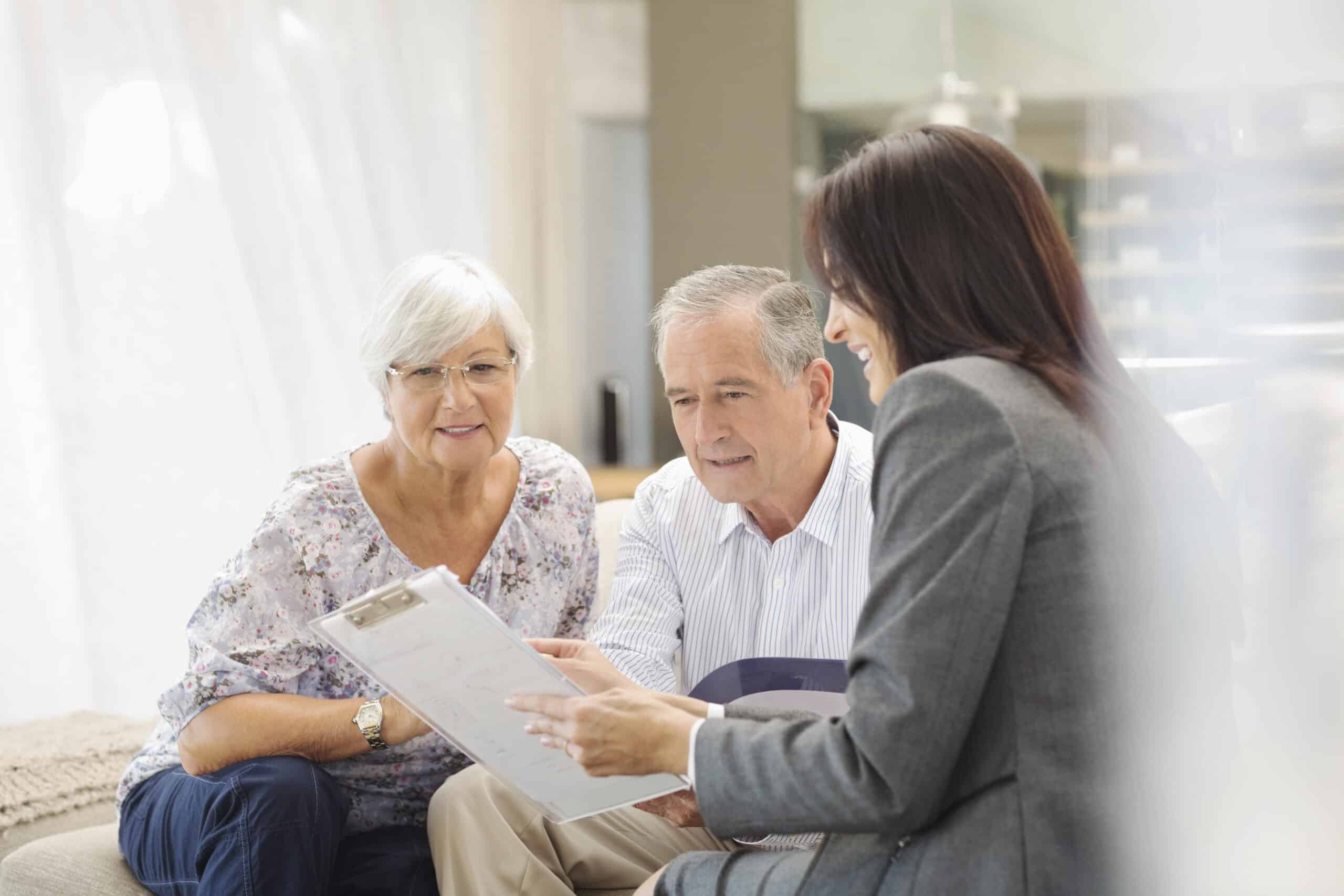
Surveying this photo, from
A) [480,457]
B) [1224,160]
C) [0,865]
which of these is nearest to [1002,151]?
[1224,160]

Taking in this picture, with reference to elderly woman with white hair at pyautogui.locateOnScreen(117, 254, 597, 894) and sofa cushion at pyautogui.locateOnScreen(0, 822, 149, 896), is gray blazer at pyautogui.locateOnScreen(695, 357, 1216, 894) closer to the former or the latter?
elderly woman with white hair at pyautogui.locateOnScreen(117, 254, 597, 894)

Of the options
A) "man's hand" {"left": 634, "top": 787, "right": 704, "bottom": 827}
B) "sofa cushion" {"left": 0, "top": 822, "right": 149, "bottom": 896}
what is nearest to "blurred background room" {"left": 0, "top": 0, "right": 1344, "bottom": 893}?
"man's hand" {"left": 634, "top": 787, "right": 704, "bottom": 827}

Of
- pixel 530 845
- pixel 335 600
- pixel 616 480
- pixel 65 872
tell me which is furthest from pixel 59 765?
pixel 616 480

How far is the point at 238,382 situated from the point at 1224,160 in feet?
9.03

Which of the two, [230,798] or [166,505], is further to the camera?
[166,505]

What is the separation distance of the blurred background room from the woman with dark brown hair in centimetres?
7

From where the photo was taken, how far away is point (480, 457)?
1.76 m

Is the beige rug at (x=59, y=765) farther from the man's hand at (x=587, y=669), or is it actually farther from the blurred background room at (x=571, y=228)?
the man's hand at (x=587, y=669)

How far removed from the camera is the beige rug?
1.84 meters

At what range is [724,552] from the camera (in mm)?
1727

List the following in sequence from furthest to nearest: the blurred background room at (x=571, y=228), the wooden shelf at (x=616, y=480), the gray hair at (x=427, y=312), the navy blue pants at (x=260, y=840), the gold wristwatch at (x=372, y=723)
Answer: the wooden shelf at (x=616, y=480), the gray hair at (x=427, y=312), the gold wristwatch at (x=372, y=723), the navy blue pants at (x=260, y=840), the blurred background room at (x=571, y=228)

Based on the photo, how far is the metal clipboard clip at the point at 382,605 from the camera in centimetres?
105

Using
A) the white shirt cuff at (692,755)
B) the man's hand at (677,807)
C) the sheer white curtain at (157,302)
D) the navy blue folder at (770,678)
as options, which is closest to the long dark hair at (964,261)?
the white shirt cuff at (692,755)

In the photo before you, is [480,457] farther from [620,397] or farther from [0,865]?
[620,397]
